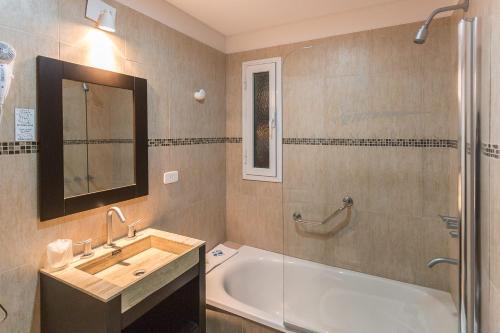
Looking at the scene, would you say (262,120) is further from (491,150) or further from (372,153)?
(491,150)

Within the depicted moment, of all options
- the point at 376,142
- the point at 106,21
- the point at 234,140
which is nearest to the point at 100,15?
the point at 106,21

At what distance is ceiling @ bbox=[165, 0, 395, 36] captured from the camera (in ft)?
6.89

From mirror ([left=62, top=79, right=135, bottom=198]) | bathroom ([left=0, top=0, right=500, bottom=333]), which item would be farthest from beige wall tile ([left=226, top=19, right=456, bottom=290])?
mirror ([left=62, top=79, right=135, bottom=198])

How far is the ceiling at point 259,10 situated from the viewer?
2102mm

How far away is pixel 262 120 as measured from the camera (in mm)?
2680

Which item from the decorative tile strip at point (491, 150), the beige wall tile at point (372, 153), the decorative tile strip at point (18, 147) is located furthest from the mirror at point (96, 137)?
the decorative tile strip at point (491, 150)

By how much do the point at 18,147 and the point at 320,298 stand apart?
216cm

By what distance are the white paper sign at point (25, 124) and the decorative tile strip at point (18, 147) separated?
0.02 metres

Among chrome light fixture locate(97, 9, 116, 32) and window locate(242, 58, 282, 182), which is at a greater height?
chrome light fixture locate(97, 9, 116, 32)

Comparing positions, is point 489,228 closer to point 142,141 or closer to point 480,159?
point 480,159

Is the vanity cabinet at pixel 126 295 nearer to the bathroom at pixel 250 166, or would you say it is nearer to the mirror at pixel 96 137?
the bathroom at pixel 250 166

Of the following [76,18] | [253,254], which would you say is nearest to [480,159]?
[253,254]

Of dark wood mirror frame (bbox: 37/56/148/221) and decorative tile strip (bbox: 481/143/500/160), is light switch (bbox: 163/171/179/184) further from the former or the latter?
decorative tile strip (bbox: 481/143/500/160)

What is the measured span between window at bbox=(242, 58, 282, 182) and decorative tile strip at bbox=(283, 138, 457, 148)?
176 millimetres
